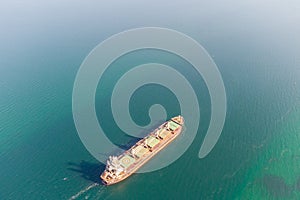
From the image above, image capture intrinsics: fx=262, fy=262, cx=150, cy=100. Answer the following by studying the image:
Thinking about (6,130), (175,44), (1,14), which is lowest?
(6,130)

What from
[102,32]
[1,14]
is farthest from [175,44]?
[1,14]

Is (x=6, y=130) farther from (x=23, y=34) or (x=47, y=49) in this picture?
(x=23, y=34)

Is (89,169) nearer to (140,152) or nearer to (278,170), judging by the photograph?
(140,152)

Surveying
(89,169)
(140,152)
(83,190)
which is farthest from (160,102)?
(83,190)

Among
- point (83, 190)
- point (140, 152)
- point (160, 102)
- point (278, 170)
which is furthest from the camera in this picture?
point (160, 102)

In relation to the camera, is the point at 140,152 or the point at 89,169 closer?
the point at 89,169

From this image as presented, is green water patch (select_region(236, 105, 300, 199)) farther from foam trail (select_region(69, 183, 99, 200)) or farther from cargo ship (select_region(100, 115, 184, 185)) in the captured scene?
foam trail (select_region(69, 183, 99, 200))

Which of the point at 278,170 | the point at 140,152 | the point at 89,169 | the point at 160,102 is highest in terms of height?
the point at 160,102

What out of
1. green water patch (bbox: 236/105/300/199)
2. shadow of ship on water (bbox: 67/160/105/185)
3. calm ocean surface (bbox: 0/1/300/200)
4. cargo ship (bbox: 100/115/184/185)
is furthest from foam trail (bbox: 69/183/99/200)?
green water patch (bbox: 236/105/300/199)
